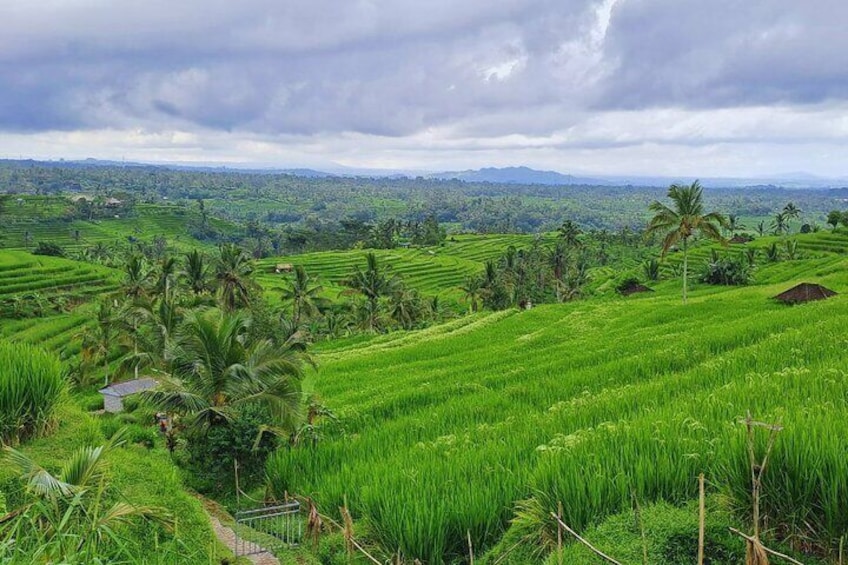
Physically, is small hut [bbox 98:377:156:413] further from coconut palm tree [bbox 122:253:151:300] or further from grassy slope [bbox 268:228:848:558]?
grassy slope [bbox 268:228:848:558]

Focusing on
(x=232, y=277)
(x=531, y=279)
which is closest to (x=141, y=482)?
(x=232, y=277)

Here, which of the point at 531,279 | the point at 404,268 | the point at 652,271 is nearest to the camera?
the point at 652,271

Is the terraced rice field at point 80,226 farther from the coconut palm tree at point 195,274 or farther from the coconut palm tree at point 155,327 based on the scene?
the coconut palm tree at point 155,327

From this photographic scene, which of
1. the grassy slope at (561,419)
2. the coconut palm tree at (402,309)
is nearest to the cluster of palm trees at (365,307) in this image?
the coconut palm tree at (402,309)

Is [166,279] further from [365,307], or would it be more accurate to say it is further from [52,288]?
[52,288]

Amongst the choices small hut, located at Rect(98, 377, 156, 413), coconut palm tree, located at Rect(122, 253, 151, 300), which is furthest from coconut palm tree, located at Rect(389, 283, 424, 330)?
small hut, located at Rect(98, 377, 156, 413)
